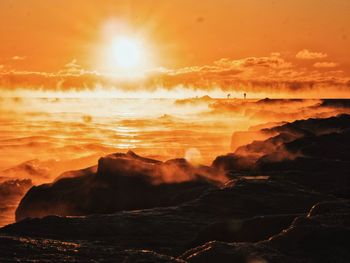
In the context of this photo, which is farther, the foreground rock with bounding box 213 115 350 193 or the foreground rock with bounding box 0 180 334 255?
the foreground rock with bounding box 213 115 350 193

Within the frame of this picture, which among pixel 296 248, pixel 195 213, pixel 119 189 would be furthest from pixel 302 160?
pixel 296 248

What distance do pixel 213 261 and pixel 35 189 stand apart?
45.4 feet

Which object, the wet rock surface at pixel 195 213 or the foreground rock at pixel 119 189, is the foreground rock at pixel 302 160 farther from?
the foreground rock at pixel 119 189

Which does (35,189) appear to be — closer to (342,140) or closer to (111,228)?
(111,228)

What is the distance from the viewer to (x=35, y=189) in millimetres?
20562

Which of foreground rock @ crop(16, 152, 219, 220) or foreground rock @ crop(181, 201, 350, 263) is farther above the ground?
foreground rock @ crop(181, 201, 350, 263)

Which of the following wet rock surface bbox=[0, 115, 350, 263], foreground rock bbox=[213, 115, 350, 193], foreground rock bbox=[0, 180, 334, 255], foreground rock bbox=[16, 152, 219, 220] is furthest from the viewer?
foreground rock bbox=[213, 115, 350, 193]

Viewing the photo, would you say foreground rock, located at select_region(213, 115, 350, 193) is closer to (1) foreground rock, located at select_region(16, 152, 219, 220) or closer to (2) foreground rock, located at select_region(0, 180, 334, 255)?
(2) foreground rock, located at select_region(0, 180, 334, 255)

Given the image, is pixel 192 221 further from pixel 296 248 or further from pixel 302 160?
pixel 302 160

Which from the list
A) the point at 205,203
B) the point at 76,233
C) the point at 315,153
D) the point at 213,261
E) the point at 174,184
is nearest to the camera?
the point at 213,261

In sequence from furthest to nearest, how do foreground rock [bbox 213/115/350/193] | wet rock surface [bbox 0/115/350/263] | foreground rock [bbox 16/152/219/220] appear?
foreground rock [bbox 213/115/350/193]
foreground rock [bbox 16/152/219/220]
wet rock surface [bbox 0/115/350/263]

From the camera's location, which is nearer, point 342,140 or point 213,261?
point 213,261

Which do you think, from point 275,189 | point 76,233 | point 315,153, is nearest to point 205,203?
point 275,189

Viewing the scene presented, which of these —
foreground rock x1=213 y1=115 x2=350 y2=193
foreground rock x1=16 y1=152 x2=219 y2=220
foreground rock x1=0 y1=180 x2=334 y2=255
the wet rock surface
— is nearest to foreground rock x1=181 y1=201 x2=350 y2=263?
the wet rock surface
